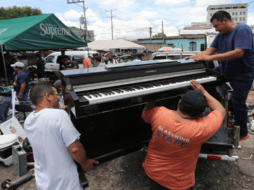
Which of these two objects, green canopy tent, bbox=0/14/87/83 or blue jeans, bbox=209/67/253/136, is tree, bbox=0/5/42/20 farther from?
blue jeans, bbox=209/67/253/136

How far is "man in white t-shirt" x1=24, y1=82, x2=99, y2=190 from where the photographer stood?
1402mm

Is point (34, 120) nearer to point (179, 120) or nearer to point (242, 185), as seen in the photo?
point (179, 120)

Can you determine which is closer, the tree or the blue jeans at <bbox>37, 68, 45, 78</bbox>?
the blue jeans at <bbox>37, 68, 45, 78</bbox>

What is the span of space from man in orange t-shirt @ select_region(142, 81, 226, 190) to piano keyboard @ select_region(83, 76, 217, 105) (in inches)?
10.8

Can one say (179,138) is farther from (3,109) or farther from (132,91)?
(3,109)

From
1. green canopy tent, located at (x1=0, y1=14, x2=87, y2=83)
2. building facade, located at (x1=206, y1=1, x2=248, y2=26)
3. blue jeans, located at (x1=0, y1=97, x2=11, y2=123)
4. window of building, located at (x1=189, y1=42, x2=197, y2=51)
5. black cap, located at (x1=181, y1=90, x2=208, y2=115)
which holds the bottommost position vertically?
blue jeans, located at (x1=0, y1=97, x2=11, y2=123)

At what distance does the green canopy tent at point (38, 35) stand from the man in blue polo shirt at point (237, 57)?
12.5 feet

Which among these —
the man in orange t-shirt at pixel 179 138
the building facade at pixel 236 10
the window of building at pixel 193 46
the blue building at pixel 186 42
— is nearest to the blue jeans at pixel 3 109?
the man in orange t-shirt at pixel 179 138

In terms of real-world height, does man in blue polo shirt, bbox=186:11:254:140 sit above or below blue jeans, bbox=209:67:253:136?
above

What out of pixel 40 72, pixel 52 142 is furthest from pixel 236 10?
pixel 52 142

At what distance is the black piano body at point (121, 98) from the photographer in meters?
1.82

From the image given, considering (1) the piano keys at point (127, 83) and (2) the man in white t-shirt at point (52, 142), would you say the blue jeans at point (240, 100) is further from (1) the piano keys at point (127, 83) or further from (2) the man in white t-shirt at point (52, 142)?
(2) the man in white t-shirt at point (52, 142)

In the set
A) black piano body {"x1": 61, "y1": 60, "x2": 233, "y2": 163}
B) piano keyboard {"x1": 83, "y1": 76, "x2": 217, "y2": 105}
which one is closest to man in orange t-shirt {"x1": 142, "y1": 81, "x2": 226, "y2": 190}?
piano keyboard {"x1": 83, "y1": 76, "x2": 217, "y2": 105}

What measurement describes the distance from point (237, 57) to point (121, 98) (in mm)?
1799
